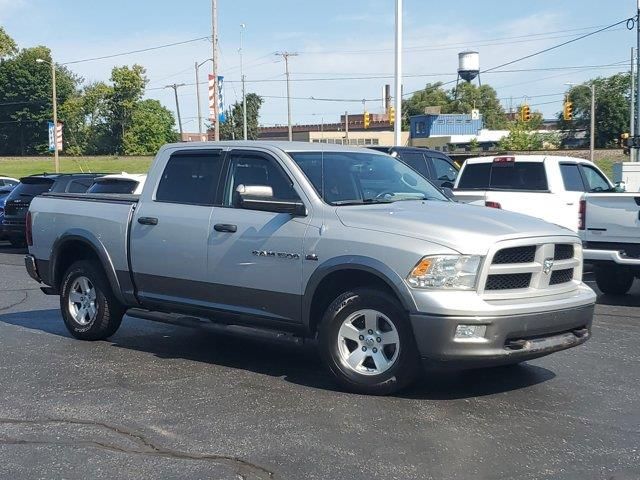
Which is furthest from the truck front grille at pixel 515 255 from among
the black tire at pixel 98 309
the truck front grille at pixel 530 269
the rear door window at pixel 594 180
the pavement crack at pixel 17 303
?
the rear door window at pixel 594 180

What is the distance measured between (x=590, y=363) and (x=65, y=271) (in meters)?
5.39

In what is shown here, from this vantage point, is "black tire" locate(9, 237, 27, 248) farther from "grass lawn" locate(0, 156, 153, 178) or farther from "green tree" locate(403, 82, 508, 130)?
"green tree" locate(403, 82, 508, 130)

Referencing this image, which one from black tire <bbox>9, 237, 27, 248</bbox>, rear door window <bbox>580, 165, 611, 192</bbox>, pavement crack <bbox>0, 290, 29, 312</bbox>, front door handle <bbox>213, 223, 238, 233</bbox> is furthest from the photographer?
black tire <bbox>9, 237, 27, 248</bbox>

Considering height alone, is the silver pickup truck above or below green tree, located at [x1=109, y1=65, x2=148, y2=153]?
below

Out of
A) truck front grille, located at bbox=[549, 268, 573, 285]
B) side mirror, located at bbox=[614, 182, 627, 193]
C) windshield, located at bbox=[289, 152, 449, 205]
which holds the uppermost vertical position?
windshield, located at bbox=[289, 152, 449, 205]

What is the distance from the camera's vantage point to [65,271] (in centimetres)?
907

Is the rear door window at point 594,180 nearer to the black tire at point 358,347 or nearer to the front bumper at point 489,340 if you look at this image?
the front bumper at point 489,340

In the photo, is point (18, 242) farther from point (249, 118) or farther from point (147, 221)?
point (249, 118)

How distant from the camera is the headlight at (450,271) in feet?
19.6

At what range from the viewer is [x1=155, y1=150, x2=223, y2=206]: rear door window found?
7629 millimetres

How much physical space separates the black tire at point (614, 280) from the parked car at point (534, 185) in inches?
45.5

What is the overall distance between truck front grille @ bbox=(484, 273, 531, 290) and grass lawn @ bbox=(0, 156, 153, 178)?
60658 millimetres

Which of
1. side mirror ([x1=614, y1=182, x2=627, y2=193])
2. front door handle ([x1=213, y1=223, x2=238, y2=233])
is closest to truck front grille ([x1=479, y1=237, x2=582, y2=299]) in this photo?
front door handle ([x1=213, y1=223, x2=238, y2=233])

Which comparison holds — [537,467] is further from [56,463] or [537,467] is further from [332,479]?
[56,463]
